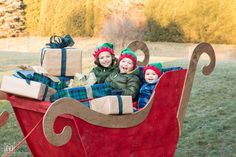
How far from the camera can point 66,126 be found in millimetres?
2664

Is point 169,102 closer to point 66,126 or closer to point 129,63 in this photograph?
point 129,63

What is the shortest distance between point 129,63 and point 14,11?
1536 centimetres

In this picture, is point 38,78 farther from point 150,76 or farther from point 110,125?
point 150,76

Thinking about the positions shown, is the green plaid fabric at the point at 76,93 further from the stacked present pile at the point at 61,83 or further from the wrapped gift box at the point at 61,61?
the wrapped gift box at the point at 61,61

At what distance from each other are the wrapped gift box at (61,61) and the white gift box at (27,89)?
41 cm

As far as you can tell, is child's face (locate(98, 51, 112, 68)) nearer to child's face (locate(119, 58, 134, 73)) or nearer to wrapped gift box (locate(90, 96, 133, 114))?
child's face (locate(119, 58, 134, 73))

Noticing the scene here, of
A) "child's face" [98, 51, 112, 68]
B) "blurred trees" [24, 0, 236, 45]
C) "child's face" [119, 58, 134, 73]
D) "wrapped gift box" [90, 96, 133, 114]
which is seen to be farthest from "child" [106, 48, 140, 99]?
"blurred trees" [24, 0, 236, 45]

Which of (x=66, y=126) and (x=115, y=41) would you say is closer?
(x=66, y=126)

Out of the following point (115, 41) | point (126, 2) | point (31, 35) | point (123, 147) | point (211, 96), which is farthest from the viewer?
point (31, 35)

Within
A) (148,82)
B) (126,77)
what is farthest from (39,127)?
(148,82)

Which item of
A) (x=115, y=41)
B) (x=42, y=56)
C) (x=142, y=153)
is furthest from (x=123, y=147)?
(x=115, y=41)

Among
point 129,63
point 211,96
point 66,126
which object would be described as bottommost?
point 211,96

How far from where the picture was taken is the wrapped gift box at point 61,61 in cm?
340

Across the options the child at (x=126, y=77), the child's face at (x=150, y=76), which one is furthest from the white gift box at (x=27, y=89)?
the child's face at (x=150, y=76)
